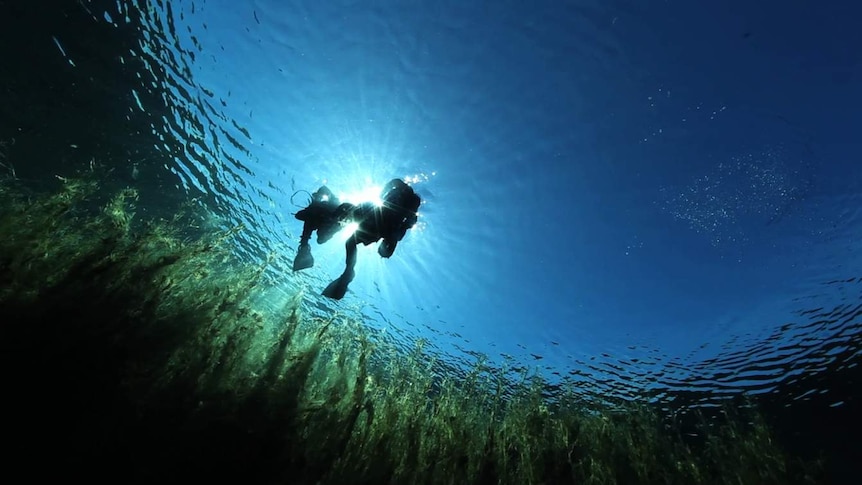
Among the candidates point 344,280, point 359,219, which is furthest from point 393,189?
point 344,280

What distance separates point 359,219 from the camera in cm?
618

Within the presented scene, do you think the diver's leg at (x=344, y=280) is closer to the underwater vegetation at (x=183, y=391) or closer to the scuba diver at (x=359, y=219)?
the scuba diver at (x=359, y=219)

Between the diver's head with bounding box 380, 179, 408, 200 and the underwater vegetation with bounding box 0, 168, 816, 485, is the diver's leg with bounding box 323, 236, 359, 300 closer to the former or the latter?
the underwater vegetation with bounding box 0, 168, 816, 485

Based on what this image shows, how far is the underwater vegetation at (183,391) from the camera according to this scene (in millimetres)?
3570

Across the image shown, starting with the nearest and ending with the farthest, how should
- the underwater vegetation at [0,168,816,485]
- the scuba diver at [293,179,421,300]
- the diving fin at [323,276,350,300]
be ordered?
the underwater vegetation at [0,168,816,485]
the diving fin at [323,276,350,300]
the scuba diver at [293,179,421,300]

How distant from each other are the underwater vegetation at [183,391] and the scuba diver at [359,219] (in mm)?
953

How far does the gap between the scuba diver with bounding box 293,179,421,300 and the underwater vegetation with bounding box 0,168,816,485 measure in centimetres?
95

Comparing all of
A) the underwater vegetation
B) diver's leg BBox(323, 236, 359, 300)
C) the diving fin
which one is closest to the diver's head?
diver's leg BBox(323, 236, 359, 300)

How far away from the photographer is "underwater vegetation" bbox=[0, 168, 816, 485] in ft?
11.7

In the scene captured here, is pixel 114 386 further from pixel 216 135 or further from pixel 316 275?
pixel 316 275

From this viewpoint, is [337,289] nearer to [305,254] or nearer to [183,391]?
[305,254]

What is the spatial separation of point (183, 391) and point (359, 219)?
11.3 ft

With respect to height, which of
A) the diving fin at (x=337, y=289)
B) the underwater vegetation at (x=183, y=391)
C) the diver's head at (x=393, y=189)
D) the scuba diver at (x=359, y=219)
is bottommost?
the underwater vegetation at (x=183, y=391)

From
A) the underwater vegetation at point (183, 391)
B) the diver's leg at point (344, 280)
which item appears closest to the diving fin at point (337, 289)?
the diver's leg at point (344, 280)
